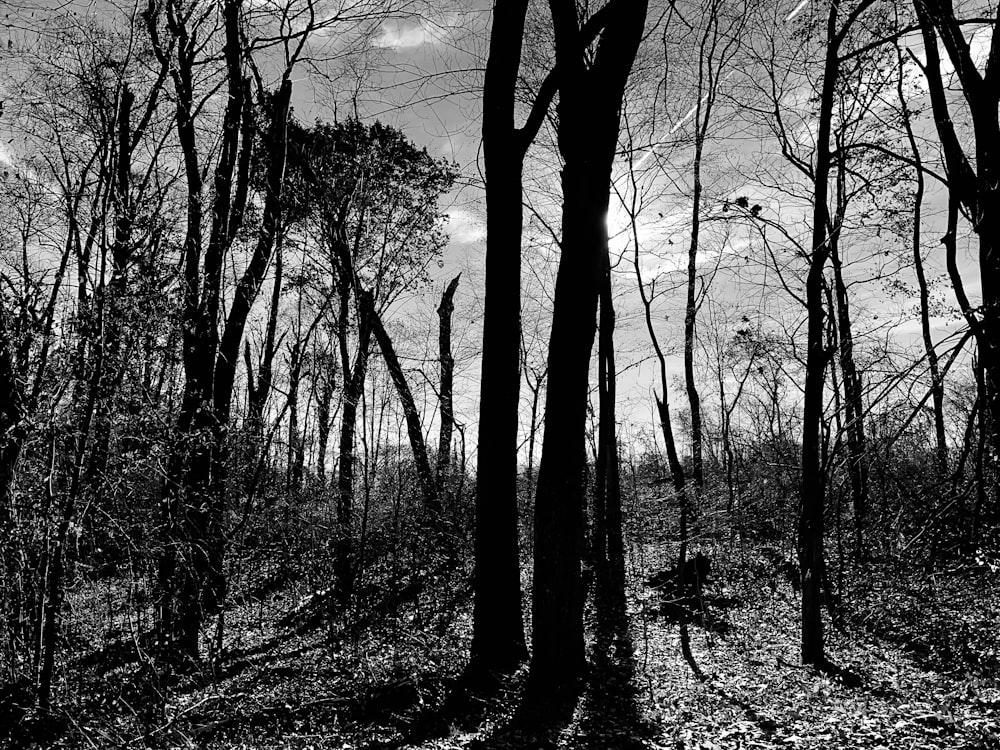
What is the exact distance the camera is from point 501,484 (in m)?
7.48

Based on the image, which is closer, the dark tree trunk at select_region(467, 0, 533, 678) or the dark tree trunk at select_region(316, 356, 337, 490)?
the dark tree trunk at select_region(467, 0, 533, 678)

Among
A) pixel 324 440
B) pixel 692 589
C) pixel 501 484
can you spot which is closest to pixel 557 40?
pixel 501 484

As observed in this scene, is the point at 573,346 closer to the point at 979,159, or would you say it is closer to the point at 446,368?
the point at 979,159

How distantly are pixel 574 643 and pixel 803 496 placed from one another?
3.12 meters

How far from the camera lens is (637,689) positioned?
23.1ft

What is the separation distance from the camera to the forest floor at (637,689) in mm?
5516

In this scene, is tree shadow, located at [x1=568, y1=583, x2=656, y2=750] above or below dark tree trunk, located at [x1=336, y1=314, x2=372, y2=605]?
below

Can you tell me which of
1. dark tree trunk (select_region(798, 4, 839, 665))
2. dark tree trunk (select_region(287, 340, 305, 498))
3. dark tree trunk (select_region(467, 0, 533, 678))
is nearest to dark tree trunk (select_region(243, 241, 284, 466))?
dark tree trunk (select_region(287, 340, 305, 498))

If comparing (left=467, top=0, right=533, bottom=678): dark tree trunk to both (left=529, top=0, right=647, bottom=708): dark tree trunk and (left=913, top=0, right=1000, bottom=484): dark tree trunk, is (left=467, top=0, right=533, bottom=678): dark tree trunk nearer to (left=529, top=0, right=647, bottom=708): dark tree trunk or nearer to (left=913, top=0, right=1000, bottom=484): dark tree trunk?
(left=529, top=0, right=647, bottom=708): dark tree trunk

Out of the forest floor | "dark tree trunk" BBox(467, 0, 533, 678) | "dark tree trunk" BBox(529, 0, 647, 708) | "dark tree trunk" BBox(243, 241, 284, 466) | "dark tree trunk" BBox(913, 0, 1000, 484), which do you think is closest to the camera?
"dark tree trunk" BBox(913, 0, 1000, 484)

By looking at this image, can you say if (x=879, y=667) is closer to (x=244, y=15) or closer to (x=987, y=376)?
(x=987, y=376)

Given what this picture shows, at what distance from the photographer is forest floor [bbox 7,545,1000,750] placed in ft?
18.1

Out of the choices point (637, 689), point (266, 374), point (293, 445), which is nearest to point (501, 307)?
point (637, 689)

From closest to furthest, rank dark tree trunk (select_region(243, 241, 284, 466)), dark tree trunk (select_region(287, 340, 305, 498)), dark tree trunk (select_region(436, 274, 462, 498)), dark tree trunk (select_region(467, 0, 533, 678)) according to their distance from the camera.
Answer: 1. dark tree trunk (select_region(467, 0, 533, 678))
2. dark tree trunk (select_region(243, 241, 284, 466))
3. dark tree trunk (select_region(287, 340, 305, 498))
4. dark tree trunk (select_region(436, 274, 462, 498))
